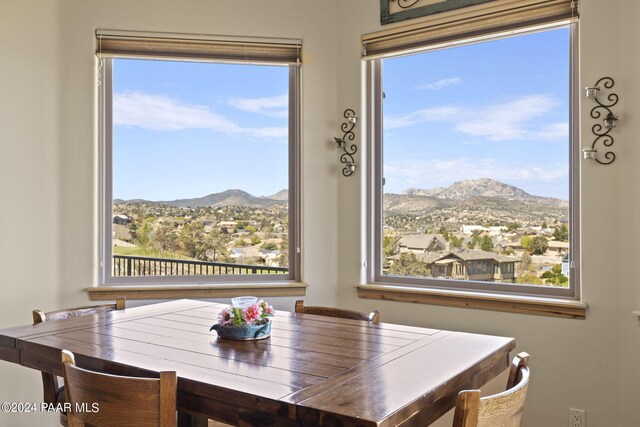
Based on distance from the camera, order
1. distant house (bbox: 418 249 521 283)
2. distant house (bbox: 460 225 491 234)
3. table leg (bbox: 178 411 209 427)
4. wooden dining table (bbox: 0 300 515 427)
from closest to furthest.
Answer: wooden dining table (bbox: 0 300 515 427)
table leg (bbox: 178 411 209 427)
distant house (bbox: 418 249 521 283)
distant house (bbox: 460 225 491 234)

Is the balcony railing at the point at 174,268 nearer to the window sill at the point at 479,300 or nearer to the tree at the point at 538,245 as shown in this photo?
the window sill at the point at 479,300

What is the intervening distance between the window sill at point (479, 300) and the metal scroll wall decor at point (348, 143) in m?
0.77

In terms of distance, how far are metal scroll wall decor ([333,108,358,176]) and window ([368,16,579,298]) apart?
14cm

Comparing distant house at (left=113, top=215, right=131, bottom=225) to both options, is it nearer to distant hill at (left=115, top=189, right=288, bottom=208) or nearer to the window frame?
the window frame

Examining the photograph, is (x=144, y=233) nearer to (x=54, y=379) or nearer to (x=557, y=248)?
(x=54, y=379)

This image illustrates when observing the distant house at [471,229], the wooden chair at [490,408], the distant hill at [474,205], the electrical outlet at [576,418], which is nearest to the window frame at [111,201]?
the distant hill at [474,205]

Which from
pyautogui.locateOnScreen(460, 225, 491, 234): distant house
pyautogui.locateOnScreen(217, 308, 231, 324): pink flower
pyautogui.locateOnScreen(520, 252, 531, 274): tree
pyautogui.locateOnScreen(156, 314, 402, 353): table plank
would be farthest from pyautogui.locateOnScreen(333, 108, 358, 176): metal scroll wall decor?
pyautogui.locateOnScreen(217, 308, 231, 324): pink flower

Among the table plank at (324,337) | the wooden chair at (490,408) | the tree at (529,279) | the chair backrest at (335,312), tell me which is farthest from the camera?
the tree at (529,279)

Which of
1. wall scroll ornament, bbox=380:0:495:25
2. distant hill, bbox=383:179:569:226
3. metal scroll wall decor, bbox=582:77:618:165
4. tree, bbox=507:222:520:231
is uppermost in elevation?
wall scroll ornament, bbox=380:0:495:25

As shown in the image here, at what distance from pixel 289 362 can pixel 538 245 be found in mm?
1910

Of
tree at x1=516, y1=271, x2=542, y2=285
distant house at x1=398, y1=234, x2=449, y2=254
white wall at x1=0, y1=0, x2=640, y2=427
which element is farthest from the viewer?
distant house at x1=398, y1=234, x2=449, y2=254

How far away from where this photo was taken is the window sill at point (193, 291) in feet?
10.7

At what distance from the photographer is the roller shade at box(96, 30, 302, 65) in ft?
11.0

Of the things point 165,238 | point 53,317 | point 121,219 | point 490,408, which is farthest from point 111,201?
point 490,408
